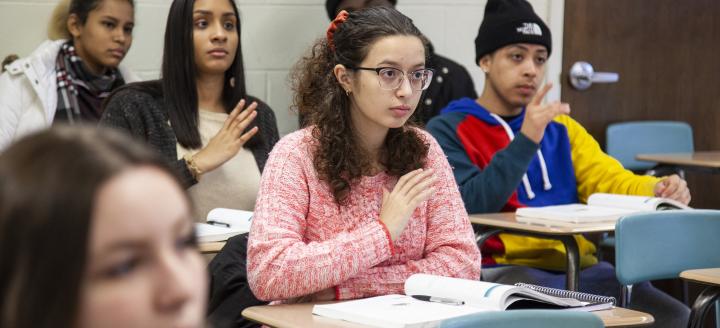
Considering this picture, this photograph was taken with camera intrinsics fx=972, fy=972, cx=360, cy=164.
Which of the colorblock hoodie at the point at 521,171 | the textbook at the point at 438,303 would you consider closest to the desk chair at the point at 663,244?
the colorblock hoodie at the point at 521,171

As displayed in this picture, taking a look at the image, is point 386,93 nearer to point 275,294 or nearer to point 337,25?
point 337,25

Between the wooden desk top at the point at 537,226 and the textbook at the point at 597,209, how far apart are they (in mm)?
42

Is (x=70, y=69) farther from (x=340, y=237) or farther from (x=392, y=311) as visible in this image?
(x=392, y=311)

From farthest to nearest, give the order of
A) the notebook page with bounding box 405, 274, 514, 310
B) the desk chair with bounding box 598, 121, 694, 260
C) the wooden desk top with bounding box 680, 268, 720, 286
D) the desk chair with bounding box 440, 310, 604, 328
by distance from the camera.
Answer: the desk chair with bounding box 598, 121, 694, 260
the wooden desk top with bounding box 680, 268, 720, 286
the notebook page with bounding box 405, 274, 514, 310
the desk chair with bounding box 440, 310, 604, 328

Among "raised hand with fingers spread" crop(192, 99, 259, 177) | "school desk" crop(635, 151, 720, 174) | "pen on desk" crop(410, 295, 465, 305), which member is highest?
"raised hand with fingers spread" crop(192, 99, 259, 177)

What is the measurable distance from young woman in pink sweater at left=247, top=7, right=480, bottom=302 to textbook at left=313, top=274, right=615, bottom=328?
0.32 ft

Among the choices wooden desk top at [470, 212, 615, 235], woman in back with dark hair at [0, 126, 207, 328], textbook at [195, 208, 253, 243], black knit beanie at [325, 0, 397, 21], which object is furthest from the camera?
black knit beanie at [325, 0, 397, 21]

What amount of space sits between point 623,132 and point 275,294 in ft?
9.90

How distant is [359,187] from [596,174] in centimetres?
147

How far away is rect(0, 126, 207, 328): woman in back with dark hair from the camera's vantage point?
0.50 metres

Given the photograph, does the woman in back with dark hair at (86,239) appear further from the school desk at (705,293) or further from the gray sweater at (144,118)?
the gray sweater at (144,118)

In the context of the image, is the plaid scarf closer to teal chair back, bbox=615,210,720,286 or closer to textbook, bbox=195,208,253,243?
textbook, bbox=195,208,253,243

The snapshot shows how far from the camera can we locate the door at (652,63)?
459cm

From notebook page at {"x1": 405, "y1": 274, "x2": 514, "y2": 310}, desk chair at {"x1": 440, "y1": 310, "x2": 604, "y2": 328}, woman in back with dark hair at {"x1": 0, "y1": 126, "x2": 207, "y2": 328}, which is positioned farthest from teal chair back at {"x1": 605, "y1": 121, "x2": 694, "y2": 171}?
woman in back with dark hair at {"x1": 0, "y1": 126, "x2": 207, "y2": 328}
